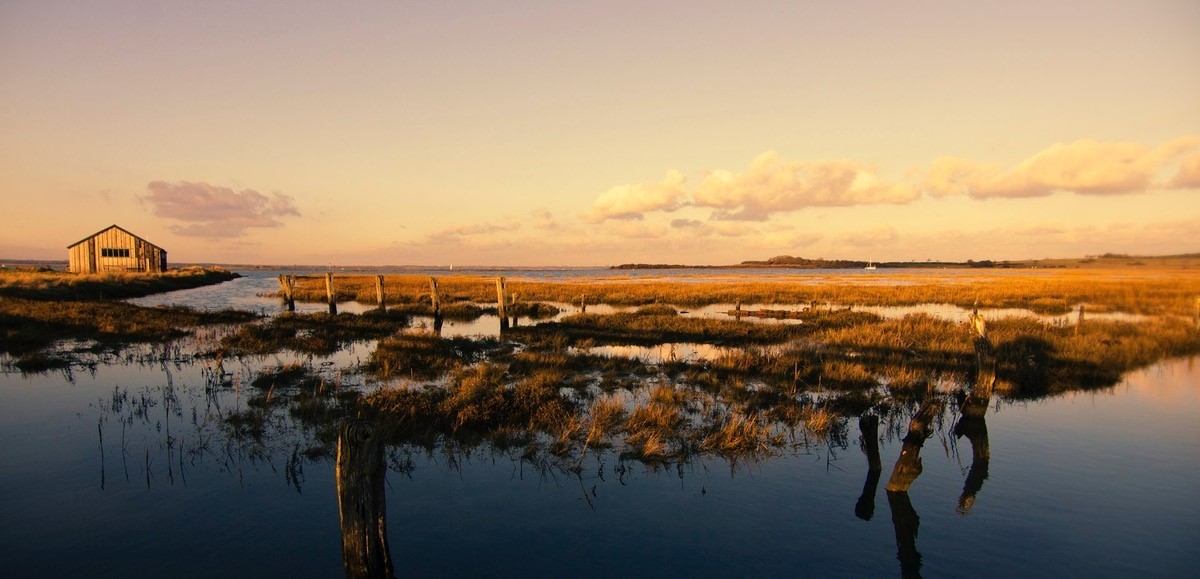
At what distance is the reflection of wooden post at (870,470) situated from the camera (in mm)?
7703

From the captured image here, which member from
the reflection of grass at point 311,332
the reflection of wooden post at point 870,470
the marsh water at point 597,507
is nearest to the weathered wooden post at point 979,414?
the marsh water at point 597,507

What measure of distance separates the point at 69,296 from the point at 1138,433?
46.7 m

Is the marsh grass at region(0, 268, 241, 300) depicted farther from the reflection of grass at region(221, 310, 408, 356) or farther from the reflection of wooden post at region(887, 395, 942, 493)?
the reflection of wooden post at region(887, 395, 942, 493)

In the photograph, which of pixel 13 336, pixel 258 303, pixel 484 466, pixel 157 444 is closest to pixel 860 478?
pixel 484 466

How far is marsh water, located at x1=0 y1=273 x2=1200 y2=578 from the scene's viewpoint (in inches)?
252

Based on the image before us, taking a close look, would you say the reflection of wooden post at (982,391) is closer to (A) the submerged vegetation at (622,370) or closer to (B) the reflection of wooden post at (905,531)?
(A) the submerged vegetation at (622,370)

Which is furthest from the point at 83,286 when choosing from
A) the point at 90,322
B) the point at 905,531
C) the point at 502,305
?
the point at 905,531

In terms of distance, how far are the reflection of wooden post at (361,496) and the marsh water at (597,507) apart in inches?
47.5

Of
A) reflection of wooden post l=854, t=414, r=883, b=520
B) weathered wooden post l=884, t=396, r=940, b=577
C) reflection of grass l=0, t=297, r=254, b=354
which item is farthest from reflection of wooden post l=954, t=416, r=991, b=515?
reflection of grass l=0, t=297, r=254, b=354

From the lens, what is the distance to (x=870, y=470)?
835 centimetres

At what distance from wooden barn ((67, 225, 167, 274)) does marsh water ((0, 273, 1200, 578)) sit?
55.6 metres

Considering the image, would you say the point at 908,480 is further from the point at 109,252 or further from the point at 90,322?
the point at 109,252

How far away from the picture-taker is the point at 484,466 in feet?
29.1

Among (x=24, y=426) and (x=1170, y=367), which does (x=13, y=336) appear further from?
(x=1170, y=367)
